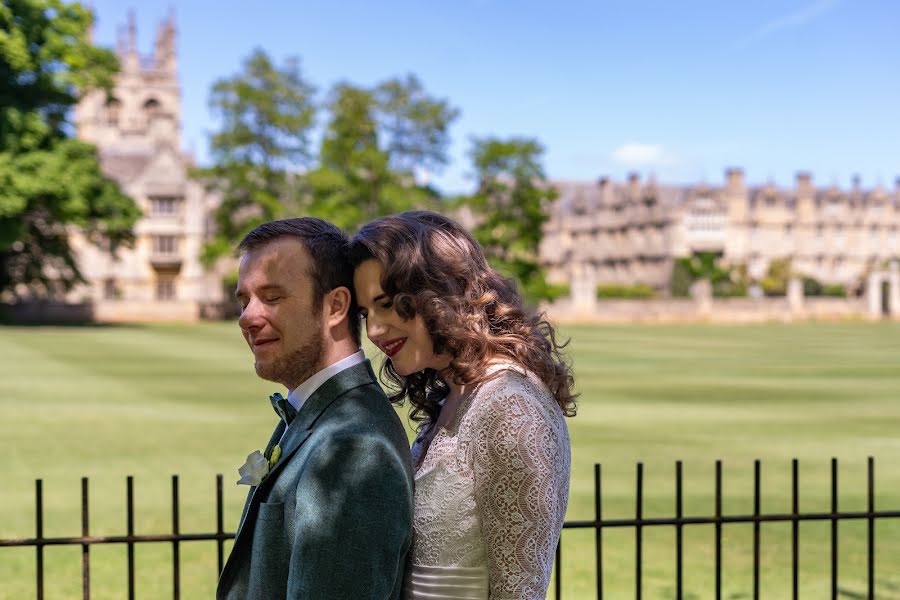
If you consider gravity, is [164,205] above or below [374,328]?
above

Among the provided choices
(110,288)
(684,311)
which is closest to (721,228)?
(684,311)

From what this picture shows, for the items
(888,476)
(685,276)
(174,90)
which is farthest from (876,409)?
(174,90)

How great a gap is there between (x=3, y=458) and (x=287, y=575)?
32.2 feet

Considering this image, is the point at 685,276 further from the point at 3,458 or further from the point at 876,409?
the point at 3,458

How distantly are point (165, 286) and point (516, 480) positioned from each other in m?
65.1

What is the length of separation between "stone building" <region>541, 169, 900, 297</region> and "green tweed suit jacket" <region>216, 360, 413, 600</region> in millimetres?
78805

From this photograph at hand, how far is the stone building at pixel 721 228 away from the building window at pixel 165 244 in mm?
33165

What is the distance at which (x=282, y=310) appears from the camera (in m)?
2.51

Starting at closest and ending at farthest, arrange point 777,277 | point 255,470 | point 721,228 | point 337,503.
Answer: point 337,503 < point 255,470 < point 777,277 < point 721,228

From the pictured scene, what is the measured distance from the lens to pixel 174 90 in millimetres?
100438

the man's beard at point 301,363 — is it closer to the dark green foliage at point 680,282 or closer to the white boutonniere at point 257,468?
the white boutonniere at point 257,468

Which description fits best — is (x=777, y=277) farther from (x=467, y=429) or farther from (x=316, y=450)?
(x=316, y=450)

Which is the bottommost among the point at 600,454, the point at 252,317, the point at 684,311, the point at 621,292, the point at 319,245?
the point at 684,311

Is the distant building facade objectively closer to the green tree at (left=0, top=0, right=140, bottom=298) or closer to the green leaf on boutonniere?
the green tree at (left=0, top=0, right=140, bottom=298)
